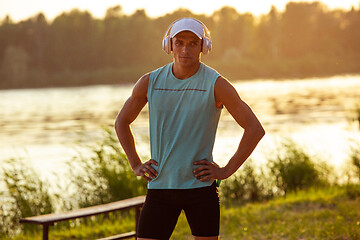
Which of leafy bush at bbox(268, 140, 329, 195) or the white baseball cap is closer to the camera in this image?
the white baseball cap

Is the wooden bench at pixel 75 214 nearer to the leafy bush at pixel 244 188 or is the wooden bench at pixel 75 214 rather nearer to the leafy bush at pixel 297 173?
the leafy bush at pixel 244 188

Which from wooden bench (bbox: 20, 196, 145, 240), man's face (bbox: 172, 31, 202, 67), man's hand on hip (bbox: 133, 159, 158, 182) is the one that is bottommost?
wooden bench (bbox: 20, 196, 145, 240)

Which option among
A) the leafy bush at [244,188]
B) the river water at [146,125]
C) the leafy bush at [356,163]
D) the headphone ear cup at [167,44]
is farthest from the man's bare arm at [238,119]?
the leafy bush at [356,163]

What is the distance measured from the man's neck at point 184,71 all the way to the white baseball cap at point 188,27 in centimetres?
16

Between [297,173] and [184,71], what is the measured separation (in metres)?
7.46

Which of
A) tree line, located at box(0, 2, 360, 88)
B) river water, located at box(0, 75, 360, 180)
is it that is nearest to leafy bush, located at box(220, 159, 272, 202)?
river water, located at box(0, 75, 360, 180)

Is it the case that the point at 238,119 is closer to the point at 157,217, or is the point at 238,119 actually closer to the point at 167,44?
the point at 167,44

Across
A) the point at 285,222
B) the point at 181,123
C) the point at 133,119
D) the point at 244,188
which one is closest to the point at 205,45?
the point at 181,123

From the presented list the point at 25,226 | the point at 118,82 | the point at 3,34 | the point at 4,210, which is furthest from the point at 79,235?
the point at 3,34

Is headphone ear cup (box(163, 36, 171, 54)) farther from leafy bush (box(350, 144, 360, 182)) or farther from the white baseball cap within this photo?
leafy bush (box(350, 144, 360, 182))

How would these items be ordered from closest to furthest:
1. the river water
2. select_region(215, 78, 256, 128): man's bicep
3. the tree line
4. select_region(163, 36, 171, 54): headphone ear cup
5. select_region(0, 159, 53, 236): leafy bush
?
1. select_region(215, 78, 256, 128): man's bicep
2. select_region(163, 36, 171, 54): headphone ear cup
3. select_region(0, 159, 53, 236): leafy bush
4. the river water
5. the tree line

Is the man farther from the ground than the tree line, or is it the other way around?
the tree line

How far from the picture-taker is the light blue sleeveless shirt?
326cm

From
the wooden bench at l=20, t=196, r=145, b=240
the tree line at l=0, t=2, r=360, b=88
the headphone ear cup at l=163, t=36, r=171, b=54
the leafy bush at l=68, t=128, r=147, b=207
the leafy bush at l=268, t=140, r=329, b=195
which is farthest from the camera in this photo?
the tree line at l=0, t=2, r=360, b=88
